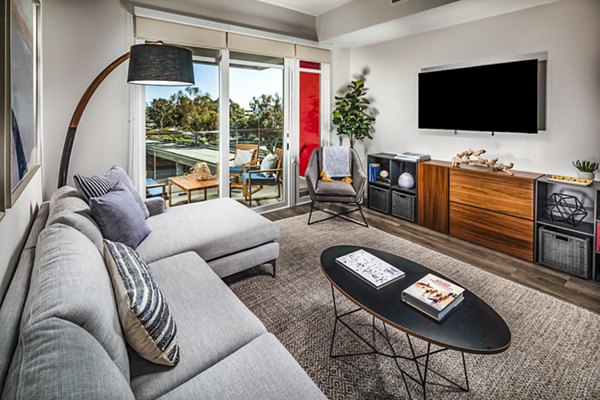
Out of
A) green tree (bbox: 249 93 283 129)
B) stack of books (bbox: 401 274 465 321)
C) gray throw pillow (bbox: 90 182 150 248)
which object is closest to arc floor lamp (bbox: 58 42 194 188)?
gray throw pillow (bbox: 90 182 150 248)

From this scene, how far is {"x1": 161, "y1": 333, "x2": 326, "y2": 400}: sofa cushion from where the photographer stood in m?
1.12

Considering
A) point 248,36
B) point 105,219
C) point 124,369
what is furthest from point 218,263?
point 248,36

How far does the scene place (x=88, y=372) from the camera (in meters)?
0.81

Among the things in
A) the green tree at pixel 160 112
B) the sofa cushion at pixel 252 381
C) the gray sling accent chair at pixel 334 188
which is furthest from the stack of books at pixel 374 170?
the sofa cushion at pixel 252 381

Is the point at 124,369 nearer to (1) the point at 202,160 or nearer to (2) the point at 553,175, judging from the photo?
(1) the point at 202,160

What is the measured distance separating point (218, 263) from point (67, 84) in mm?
2281

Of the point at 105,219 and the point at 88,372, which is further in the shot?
the point at 105,219

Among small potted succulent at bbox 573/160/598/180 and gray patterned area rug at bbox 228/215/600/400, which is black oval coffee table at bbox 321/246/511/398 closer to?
gray patterned area rug at bbox 228/215/600/400

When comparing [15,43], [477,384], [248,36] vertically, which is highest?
[248,36]

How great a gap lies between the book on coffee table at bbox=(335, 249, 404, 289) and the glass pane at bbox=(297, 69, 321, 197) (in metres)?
3.11

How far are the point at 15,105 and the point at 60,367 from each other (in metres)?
1.26

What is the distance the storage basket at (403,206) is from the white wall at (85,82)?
3286mm

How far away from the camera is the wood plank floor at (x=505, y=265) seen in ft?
8.65

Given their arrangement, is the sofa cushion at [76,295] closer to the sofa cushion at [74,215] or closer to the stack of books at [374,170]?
the sofa cushion at [74,215]
